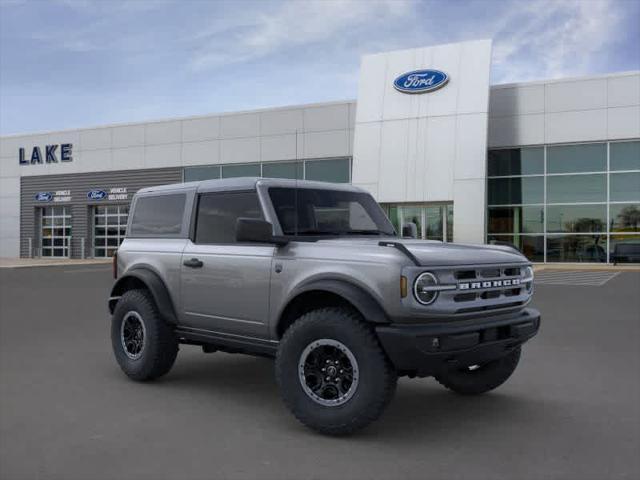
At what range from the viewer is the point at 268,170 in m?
32.9

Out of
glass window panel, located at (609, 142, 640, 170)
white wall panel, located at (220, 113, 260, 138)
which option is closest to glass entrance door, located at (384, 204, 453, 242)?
glass window panel, located at (609, 142, 640, 170)

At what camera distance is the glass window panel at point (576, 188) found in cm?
2667

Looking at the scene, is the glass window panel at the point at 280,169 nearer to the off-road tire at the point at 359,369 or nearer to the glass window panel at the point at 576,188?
the glass window panel at the point at 576,188

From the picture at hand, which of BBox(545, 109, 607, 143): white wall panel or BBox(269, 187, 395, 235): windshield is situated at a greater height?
BBox(545, 109, 607, 143): white wall panel

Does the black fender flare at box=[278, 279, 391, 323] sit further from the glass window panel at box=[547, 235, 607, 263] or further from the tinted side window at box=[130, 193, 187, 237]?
the glass window panel at box=[547, 235, 607, 263]

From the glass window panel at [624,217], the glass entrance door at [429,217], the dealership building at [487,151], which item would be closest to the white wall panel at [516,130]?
the dealership building at [487,151]

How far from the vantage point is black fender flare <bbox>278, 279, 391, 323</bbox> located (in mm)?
4438

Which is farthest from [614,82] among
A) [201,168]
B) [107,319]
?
[107,319]

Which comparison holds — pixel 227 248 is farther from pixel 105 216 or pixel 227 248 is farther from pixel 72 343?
pixel 105 216

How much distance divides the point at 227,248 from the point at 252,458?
6.78 feet

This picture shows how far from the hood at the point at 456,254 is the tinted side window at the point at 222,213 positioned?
2.83ft

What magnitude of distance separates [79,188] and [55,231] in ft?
11.4

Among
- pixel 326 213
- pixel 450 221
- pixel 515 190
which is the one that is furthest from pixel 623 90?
pixel 326 213

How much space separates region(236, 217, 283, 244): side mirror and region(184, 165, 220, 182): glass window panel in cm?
2955
